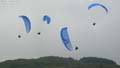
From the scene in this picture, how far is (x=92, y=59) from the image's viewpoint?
198 inches

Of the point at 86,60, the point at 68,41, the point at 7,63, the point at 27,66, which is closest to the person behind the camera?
the point at 27,66

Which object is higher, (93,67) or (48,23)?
(48,23)

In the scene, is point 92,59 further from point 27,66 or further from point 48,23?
point 27,66

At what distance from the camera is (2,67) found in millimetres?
4203

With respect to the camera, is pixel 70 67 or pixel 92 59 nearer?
pixel 70 67

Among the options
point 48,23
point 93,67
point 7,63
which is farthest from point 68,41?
point 93,67

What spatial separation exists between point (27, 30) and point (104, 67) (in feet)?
6.04

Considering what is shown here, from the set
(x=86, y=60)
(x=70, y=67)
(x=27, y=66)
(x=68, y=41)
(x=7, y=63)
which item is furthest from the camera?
(x=68, y=41)

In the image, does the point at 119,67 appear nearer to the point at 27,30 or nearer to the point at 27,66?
the point at 27,66

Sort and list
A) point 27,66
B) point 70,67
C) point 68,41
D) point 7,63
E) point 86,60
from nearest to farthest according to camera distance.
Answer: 1. point 70,67
2. point 27,66
3. point 7,63
4. point 86,60
5. point 68,41

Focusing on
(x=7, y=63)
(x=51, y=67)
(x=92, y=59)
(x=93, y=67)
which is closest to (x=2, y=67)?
(x=7, y=63)

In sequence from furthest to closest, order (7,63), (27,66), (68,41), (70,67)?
(68,41), (7,63), (27,66), (70,67)

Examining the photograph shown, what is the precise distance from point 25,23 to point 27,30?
4.1 inches

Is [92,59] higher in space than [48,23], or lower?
lower
